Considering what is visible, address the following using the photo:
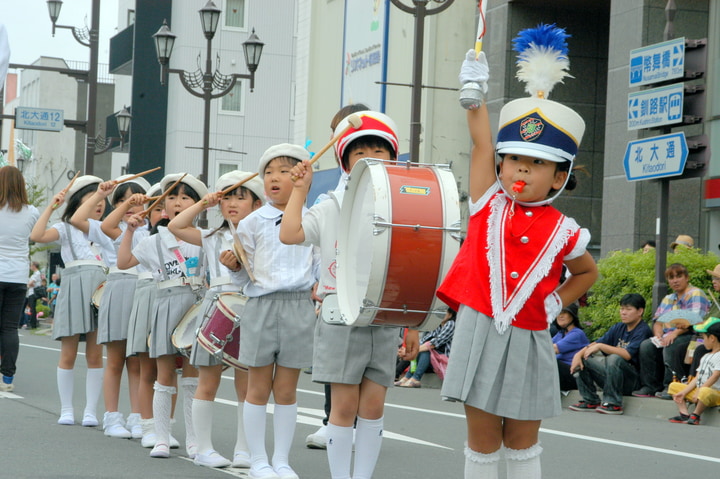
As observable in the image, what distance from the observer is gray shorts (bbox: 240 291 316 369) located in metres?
6.48

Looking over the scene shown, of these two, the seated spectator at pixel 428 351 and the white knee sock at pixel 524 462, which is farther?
the seated spectator at pixel 428 351

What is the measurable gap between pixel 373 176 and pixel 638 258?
33.6ft

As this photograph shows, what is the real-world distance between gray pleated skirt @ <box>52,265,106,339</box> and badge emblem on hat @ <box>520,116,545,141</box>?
5.31 meters

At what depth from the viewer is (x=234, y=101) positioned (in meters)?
46.3

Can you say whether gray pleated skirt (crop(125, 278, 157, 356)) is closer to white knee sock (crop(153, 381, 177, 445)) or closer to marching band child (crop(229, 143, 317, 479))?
white knee sock (crop(153, 381, 177, 445))

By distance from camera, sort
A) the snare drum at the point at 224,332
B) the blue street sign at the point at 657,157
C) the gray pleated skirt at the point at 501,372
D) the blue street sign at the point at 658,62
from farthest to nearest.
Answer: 1. the blue street sign at the point at 657,157
2. the blue street sign at the point at 658,62
3. the snare drum at the point at 224,332
4. the gray pleated skirt at the point at 501,372

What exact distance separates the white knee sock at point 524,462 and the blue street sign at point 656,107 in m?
10.3

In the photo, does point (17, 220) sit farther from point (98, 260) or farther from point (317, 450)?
point (317, 450)

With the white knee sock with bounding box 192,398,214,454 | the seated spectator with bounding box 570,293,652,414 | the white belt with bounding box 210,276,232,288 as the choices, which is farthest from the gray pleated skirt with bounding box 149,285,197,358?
the seated spectator with bounding box 570,293,652,414

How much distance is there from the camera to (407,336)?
5914 millimetres

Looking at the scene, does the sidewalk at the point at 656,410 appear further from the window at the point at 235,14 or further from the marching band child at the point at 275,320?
the window at the point at 235,14

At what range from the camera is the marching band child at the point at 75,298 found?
9031mm

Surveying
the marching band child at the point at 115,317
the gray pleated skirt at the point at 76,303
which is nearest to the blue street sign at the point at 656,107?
the marching band child at the point at 115,317

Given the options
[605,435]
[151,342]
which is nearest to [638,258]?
[605,435]
